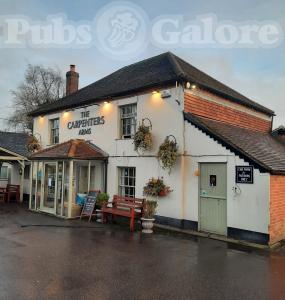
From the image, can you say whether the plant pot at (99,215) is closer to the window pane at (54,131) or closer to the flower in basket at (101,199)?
the flower in basket at (101,199)

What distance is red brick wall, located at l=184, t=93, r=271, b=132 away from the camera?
12148 mm

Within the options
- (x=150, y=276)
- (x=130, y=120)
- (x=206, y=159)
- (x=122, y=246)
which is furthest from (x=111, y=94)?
(x=150, y=276)

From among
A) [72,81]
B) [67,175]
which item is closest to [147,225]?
[67,175]

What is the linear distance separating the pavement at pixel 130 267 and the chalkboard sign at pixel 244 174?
6.56 feet

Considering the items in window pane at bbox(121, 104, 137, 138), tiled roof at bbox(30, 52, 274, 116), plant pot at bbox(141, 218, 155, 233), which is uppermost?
tiled roof at bbox(30, 52, 274, 116)

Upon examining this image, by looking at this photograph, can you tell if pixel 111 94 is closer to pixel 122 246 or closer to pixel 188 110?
pixel 188 110

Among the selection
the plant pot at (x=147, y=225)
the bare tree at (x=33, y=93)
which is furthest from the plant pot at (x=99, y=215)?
the bare tree at (x=33, y=93)

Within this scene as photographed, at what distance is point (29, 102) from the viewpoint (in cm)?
4103

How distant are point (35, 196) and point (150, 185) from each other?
257 inches

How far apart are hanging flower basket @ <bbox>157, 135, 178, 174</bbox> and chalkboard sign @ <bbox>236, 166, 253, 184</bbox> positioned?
7.81 feet

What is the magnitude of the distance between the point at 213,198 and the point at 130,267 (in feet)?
15.3

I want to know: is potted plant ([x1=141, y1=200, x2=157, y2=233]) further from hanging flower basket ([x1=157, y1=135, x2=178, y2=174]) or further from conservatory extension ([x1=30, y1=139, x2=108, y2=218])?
conservatory extension ([x1=30, y1=139, x2=108, y2=218])

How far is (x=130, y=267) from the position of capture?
23.2 ft

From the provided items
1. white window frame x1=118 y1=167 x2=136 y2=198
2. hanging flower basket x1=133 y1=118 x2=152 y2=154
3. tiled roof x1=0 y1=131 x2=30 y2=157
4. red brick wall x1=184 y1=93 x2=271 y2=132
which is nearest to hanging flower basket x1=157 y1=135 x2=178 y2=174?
hanging flower basket x1=133 y1=118 x2=152 y2=154
